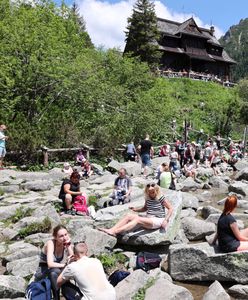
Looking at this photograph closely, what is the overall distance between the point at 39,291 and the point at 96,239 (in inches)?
99.9

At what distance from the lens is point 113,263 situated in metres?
7.43

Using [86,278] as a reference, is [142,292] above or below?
below

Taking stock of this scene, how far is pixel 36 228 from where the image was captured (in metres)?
8.98

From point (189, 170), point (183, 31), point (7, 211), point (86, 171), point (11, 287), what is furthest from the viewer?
point (183, 31)

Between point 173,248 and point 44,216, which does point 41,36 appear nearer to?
point 44,216

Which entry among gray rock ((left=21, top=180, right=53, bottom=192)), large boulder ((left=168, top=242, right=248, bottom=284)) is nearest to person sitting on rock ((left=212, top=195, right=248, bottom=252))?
large boulder ((left=168, top=242, right=248, bottom=284))

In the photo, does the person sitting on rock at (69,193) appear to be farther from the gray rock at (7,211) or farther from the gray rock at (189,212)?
the gray rock at (189,212)

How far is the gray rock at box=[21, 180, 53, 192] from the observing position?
1383 cm

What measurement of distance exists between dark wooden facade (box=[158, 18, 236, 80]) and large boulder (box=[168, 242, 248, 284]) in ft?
145

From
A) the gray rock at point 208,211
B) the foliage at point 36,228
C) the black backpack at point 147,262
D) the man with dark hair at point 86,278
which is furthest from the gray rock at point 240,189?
the man with dark hair at point 86,278

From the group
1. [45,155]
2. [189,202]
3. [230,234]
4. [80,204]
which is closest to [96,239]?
[230,234]

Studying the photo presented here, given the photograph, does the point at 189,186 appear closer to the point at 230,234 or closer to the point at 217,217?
the point at 217,217

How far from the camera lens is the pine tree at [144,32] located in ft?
136

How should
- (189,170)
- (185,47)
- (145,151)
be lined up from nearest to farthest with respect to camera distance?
(145,151) → (189,170) → (185,47)
